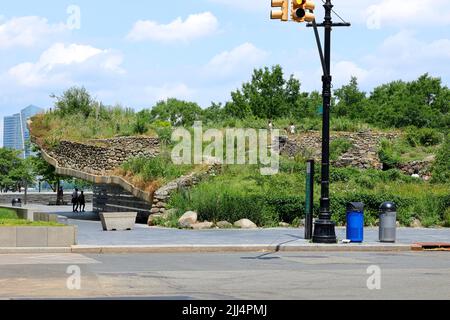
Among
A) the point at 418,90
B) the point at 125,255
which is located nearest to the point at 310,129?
the point at 125,255

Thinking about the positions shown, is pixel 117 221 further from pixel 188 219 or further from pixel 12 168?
pixel 12 168

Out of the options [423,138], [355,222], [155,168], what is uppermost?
[423,138]

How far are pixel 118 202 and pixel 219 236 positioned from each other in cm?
1633

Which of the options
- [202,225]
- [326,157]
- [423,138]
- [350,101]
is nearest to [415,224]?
[202,225]

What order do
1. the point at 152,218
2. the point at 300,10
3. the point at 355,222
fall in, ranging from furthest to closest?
the point at 152,218 < the point at 355,222 < the point at 300,10

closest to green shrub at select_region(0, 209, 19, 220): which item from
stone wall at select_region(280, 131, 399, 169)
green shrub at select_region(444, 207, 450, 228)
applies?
stone wall at select_region(280, 131, 399, 169)

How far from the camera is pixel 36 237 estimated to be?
71.3 ft

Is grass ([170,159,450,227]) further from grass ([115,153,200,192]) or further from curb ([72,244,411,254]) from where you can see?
curb ([72,244,411,254])

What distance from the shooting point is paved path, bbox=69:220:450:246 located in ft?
77.7

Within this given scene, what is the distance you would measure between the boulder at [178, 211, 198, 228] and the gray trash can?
8.10m

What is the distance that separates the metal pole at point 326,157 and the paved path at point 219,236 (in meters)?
0.74

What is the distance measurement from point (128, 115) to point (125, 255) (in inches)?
983

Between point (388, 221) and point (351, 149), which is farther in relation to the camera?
point (351, 149)
